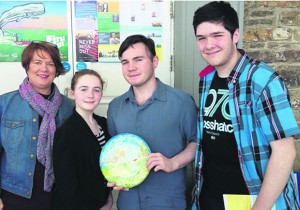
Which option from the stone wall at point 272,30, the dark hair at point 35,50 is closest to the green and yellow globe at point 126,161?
the dark hair at point 35,50

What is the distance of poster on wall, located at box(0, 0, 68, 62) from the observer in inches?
101

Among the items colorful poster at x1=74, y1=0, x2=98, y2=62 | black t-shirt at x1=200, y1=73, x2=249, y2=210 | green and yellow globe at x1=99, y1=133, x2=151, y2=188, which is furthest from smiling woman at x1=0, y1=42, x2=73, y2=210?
black t-shirt at x1=200, y1=73, x2=249, y2=210

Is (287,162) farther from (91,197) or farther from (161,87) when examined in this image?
(91,197)

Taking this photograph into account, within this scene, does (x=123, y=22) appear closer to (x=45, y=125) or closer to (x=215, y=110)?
(x=45, y=125)

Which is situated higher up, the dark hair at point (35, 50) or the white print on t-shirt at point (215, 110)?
the dark hair at point (35, 50)

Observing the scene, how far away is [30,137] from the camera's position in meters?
1.83

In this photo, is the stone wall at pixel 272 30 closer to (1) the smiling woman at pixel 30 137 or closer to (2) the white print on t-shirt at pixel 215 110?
(2) the white print on t-shirt at pixel 215 110

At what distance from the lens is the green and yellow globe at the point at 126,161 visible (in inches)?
64.2

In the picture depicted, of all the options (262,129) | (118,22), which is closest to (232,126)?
(262,129)

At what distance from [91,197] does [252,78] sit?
3.69 feet

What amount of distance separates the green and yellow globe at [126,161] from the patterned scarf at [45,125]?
388 millimetres

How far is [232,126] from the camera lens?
1.51 m

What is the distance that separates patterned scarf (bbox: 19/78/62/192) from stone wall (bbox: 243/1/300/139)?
6.39ft

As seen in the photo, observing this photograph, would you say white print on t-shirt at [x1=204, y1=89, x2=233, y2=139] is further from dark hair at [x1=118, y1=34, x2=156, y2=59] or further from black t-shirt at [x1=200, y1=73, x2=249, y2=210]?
dark hair at [x1=118, y1=34, x2=156, y2=59]
